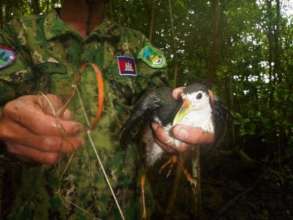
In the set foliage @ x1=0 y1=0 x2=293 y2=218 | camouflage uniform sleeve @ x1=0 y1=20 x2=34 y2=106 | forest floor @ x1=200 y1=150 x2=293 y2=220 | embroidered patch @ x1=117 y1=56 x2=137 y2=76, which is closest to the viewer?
camouflage uniform sleeve @ x1=0 y1=20 x2=34 y2=106

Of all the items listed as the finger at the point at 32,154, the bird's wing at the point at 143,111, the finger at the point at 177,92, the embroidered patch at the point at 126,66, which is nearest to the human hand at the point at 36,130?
the finger at the point at 32,154

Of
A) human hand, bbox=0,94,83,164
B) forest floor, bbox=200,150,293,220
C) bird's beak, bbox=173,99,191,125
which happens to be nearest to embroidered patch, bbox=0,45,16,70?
human hand, bbox=0,94,83,164

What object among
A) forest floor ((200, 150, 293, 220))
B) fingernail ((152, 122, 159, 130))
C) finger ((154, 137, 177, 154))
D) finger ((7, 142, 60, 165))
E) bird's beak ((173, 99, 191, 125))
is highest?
bird's beak ((173, 99, 191, 125))


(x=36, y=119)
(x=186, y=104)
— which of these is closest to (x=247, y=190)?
(x=186, y=104)

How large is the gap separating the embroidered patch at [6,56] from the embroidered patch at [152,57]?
622 mm

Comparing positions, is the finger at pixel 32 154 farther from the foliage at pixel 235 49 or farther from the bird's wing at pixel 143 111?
the foliage at pixel 235 49

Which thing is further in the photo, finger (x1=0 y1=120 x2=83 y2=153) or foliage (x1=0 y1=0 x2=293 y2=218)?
foliage (x1=0 y1=0 x2=293 y2=218)

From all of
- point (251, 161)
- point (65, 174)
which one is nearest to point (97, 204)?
point (65, 174)

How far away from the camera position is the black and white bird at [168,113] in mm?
1407

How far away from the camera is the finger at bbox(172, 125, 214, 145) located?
4.54 ft

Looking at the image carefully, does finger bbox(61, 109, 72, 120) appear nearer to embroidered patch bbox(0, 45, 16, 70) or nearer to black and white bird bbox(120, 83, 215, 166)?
black and white bird bbox(120, 83, 215, 166)

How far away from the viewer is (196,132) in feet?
4.55

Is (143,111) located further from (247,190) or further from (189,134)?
(247,190)

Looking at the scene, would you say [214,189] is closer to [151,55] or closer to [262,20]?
[262,20]
